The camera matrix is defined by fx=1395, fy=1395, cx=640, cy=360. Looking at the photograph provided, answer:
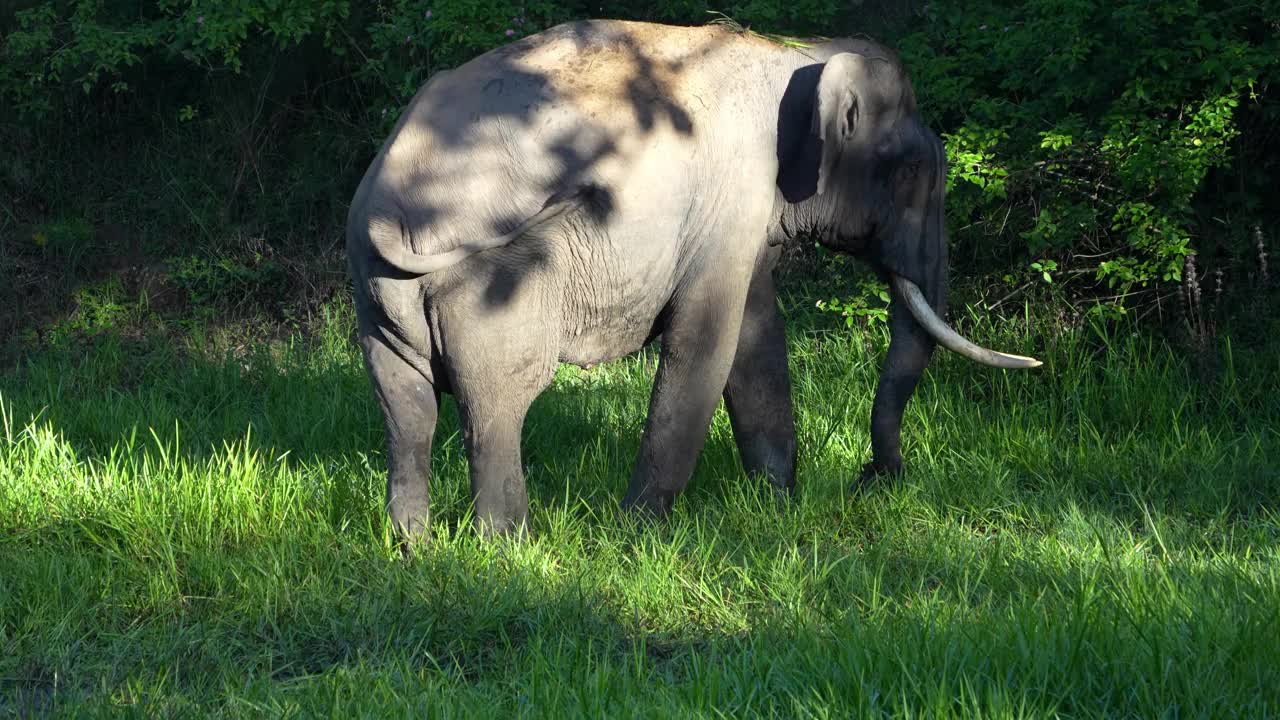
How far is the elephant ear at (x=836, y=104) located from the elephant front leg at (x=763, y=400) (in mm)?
643

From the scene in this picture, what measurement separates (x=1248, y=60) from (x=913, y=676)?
4026 millimetres

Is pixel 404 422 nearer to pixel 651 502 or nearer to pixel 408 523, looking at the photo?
pixel 408 523

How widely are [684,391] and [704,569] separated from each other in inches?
26.2

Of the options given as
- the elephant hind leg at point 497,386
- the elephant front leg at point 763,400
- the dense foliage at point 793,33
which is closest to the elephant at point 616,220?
the elephant hind leg at point 497,386

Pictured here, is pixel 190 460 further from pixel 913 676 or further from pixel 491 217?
pixel 913 676

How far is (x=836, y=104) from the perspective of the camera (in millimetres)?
4711

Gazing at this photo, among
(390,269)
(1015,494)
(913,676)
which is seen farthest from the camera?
(1015,494)

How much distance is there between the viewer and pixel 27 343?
8930 millimetres

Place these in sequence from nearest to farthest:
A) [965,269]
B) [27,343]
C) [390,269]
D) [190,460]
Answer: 1. [390,269]
2. [190,460]
3. [965,269]
4. [27,343]

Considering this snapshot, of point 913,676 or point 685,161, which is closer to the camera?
point 913,676

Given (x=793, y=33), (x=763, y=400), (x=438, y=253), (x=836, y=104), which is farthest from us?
(x=793, y=33)

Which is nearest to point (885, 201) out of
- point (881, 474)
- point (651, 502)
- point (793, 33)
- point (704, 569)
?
point (881, 474)

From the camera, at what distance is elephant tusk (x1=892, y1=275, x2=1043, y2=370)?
4.88 meters

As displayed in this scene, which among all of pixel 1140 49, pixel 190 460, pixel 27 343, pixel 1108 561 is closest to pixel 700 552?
pixel 1108 561
